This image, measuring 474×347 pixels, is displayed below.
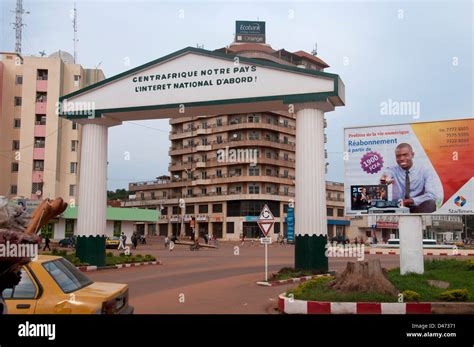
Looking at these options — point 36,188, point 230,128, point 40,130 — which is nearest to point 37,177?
point 36,188

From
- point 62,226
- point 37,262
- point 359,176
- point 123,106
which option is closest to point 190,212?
point 62,226

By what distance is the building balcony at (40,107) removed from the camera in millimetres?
45281

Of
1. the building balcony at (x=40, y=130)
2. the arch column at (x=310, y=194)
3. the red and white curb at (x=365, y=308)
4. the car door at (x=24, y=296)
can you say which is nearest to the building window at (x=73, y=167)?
the building balcony at (x=40, y=130)

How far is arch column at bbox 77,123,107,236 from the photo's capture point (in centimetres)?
1856

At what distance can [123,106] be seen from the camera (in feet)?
60.4

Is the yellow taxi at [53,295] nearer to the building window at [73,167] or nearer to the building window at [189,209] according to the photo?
the building window at [73,167]

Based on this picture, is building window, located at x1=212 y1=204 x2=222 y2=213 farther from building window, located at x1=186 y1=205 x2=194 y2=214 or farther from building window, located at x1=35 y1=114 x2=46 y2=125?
building window, located at x1=35 y1=114 x2=46 y2=125

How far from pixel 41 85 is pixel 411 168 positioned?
135 feet

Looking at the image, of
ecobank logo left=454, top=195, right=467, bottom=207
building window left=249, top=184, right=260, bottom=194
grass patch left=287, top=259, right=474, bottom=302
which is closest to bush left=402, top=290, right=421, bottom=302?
grass patch left=287, top=259, right=474, bottom=302
